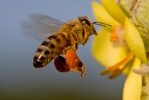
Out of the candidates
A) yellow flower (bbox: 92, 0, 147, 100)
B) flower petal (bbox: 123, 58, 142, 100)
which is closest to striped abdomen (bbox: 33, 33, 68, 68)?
yellow flower (bbox: 92, 0, 147, 100)

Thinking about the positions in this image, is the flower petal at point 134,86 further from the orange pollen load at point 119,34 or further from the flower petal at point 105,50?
the flower petal at point 105,50

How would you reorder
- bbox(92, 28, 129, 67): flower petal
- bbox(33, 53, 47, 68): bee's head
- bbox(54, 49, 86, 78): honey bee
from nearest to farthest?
bbox(54, 49, 86, 78): honey bee → bbox(33, 53, 47, 68): bee's head → bbox(92, 28, 129, 67): flower petal

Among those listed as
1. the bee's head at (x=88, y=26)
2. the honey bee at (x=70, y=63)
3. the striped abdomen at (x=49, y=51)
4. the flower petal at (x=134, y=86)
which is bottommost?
the flower petal at (x=134, y=86)

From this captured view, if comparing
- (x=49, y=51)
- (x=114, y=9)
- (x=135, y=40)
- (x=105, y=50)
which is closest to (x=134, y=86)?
(x=135, y=40)

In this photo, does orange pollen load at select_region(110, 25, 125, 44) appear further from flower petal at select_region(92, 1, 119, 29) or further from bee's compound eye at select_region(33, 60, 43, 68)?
bee's compound eye at select_region(33, 60, 43, 68)

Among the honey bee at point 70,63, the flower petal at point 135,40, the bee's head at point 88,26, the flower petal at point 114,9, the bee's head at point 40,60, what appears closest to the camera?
the flower petal at point 135,40

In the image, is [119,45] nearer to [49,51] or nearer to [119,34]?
[119,34]

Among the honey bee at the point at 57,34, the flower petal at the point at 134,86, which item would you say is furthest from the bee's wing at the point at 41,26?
the flower petal at the point at 134,86

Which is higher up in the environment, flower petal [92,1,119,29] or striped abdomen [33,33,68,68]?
flower petal [92,1,119,29]
